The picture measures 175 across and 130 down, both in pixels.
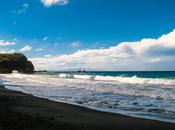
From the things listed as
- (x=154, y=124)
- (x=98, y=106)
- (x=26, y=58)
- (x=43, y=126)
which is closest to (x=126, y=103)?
(x=98, y=106)

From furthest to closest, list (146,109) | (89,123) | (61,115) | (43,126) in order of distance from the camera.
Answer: (146,109) → (61,115) → (89,123) → (43,126)

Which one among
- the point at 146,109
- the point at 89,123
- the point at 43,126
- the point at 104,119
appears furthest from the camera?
the point at 146,109

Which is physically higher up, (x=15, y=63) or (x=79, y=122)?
(x=15, y=63)

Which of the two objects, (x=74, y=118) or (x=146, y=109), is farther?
(x=146, y=109)

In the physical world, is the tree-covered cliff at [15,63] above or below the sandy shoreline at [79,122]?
above

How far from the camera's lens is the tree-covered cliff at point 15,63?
461 feet

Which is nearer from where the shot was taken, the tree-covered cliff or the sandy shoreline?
the sandy shoreline

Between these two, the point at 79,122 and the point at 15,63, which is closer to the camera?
the point at 79,122

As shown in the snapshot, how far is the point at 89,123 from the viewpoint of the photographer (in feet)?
39.4

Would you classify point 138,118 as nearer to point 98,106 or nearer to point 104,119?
point 104,119

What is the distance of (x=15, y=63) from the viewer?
145125mm

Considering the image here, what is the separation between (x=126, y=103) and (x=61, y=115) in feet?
18.6

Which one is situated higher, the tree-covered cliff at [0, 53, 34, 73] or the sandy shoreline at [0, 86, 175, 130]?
the tree-covered cliff at [0, 53, 34, 73]

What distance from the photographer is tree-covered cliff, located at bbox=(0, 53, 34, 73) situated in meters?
141
